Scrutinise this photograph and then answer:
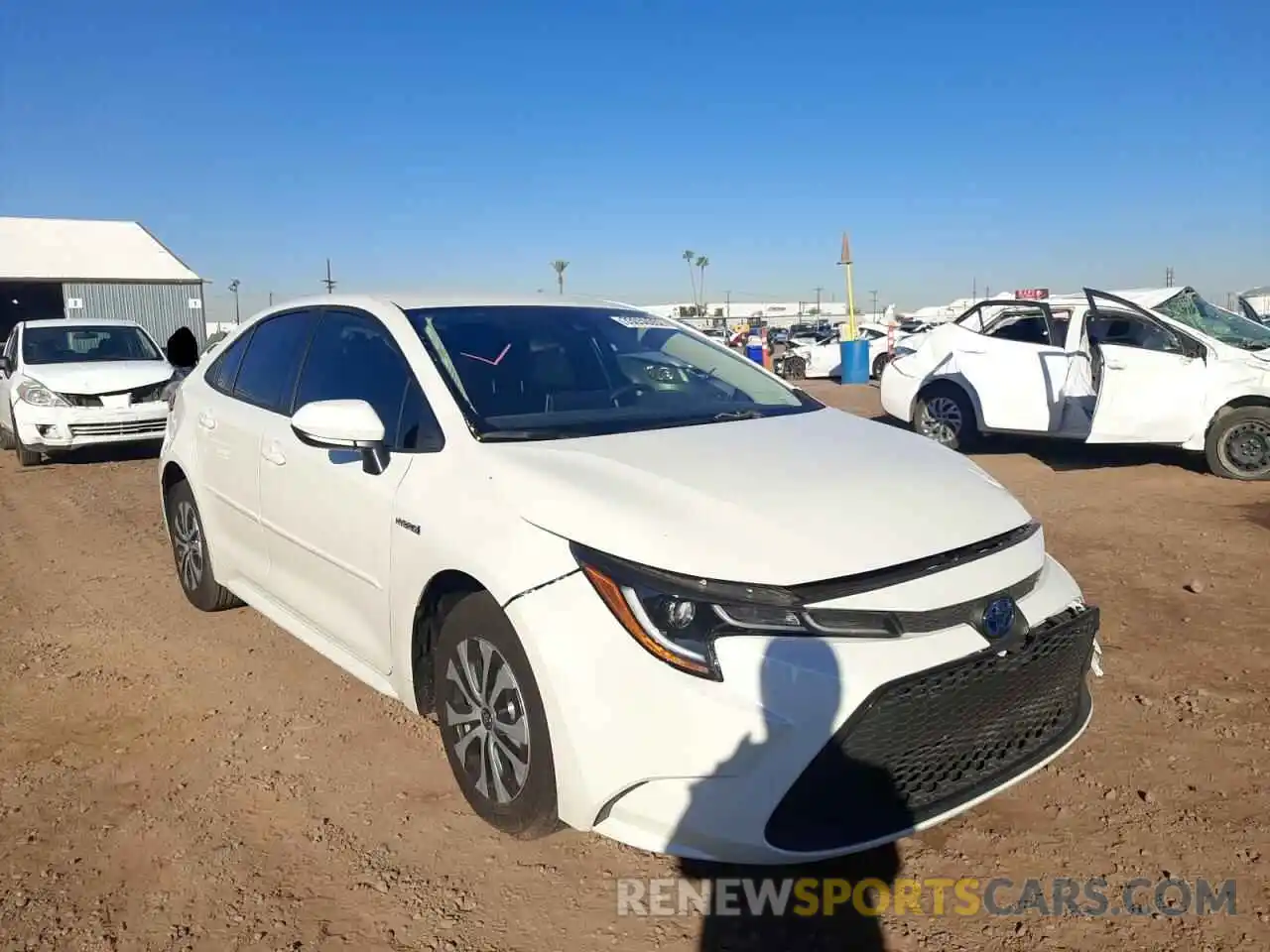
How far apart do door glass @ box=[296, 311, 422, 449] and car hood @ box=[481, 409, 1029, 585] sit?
601 mm

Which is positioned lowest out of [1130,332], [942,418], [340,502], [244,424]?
[942,418]

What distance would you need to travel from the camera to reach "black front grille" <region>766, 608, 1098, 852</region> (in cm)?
219

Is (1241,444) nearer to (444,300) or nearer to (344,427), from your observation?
(444,300)

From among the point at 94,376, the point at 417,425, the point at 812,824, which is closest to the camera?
the point at 812,824

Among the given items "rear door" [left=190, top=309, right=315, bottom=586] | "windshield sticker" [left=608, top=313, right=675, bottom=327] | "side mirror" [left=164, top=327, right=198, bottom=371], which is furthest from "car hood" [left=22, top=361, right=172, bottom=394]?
"windshield sticker" [left=608, top=313, right=675, bottom=327]

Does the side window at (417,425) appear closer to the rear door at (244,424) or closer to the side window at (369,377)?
the side window at (369,377)

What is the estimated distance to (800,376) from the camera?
25.5 metres

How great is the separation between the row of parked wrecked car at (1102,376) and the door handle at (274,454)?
23.7ft

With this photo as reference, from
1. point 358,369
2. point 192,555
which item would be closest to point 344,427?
point 358,369

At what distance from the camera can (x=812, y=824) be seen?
87.5 inches

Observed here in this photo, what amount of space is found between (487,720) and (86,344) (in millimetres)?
10457

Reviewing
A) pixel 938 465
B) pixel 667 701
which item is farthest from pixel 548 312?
pixel 667 701

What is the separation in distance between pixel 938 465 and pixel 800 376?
23.0 metres

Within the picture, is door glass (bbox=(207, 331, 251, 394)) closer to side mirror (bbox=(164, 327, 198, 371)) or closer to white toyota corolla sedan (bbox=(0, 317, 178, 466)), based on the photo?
side mirror (bbox=(164, 327, 198, 371))
